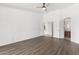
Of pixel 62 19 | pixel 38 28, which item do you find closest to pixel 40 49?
pixel 62 19

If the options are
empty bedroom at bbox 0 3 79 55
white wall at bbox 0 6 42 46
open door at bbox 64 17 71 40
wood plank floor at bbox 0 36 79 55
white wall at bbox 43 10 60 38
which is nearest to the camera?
wood plank floor at bbox 0 36 79 55

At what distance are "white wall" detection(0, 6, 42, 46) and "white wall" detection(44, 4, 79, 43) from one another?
1592 millimetres

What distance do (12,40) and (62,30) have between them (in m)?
4.09

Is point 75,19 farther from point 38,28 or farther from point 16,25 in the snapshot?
point 16,25

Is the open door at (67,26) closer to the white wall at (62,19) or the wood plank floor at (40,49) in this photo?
the white wall at (62,19)

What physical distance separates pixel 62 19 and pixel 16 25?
12.3 ft

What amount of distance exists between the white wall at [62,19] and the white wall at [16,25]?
159 centimetres

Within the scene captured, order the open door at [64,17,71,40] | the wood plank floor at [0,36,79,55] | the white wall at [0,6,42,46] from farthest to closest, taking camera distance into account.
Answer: the open door at [64,17,71,40], the white wall at [0,6,42,46], the wood plank floor at [0,36,79,55]

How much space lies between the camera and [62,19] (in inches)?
277

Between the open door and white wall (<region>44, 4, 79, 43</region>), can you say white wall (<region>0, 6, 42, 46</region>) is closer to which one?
white wall (<region>44, 4, 79, 43</region>)

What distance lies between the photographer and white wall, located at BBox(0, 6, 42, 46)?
5071mm

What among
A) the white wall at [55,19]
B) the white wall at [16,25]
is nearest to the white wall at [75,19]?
the white wall at [55,19]

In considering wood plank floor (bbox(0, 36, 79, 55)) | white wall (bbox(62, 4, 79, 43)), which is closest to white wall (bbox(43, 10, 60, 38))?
white wall (bbox(62, 4, 79, 43))

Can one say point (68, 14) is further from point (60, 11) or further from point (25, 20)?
point (25, 20)
